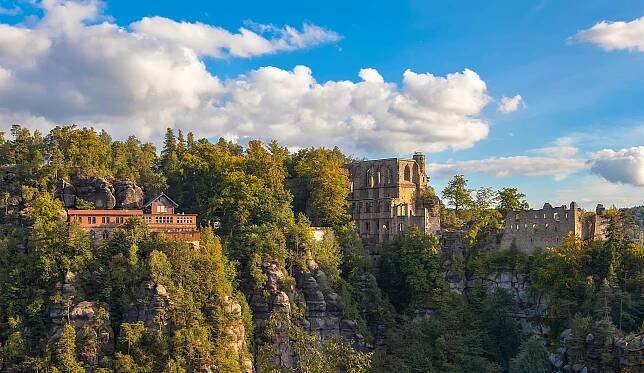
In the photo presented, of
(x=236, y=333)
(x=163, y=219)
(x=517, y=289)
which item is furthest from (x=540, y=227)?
(x=163, y=219)

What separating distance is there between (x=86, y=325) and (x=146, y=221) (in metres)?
9.76

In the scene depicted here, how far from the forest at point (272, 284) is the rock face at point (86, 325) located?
0.31ft

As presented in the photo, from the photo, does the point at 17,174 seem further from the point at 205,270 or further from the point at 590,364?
the point at 590,364

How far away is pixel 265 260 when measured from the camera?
188ft

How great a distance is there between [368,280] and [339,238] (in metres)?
5.07

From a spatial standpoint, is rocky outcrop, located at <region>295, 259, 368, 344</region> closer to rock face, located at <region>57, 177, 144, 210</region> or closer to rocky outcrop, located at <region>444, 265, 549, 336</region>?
rocky outcrop, located at <region>444, 265, 549, 336</region>

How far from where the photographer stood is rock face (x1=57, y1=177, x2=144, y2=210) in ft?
195

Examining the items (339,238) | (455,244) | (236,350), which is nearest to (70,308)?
(236,350)

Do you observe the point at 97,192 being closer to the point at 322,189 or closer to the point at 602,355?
the point at 322,189

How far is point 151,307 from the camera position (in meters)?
48.7

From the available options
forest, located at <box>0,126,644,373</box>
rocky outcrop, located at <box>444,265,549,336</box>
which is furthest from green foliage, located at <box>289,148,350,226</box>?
rocky outcrop, located at <box>444,265,549,336</box>

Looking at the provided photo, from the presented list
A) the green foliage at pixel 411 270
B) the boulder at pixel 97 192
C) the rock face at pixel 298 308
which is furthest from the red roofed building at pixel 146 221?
the green foliage at pixel 411 270

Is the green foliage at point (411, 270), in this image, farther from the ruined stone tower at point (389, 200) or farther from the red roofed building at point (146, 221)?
the red roofed building at point (146, 221)

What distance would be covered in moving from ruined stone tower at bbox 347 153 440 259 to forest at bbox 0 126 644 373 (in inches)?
73.8
